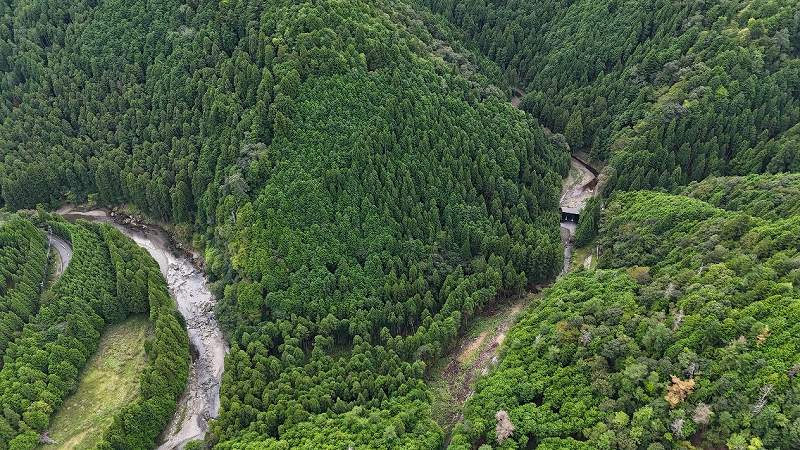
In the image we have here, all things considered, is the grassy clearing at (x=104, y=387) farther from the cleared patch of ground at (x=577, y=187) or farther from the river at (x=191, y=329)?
the cleared patch of ground at (x=577, y=187)

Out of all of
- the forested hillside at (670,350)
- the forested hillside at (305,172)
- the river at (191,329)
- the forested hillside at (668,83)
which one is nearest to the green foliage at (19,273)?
the river at (191,329)

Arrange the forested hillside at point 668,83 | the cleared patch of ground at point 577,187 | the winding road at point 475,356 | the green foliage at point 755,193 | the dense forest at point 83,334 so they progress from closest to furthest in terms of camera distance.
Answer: the dense forest at point 83,334 → the winding road at point 475,356 → the green foliage at point 755,193 → the forested hillside at point 668,83 → the cleared patch of ground at point 577,187

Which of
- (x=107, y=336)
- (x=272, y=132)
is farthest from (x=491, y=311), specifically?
(x=107, y=336)

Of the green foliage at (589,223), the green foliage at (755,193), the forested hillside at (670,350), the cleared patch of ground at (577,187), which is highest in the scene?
the cleared patch of ground at (577,187)

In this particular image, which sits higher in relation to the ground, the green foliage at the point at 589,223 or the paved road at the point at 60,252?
the paved road at the point at 60,252

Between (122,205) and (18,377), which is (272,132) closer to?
(122,205)

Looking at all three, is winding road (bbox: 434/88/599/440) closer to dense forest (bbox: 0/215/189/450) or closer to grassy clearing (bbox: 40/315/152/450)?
dense forest (bbox: 0/215/189/450)

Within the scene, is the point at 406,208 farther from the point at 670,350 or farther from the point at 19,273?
the point at 19,273

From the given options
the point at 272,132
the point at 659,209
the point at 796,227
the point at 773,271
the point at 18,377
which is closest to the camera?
the point at 773,271
